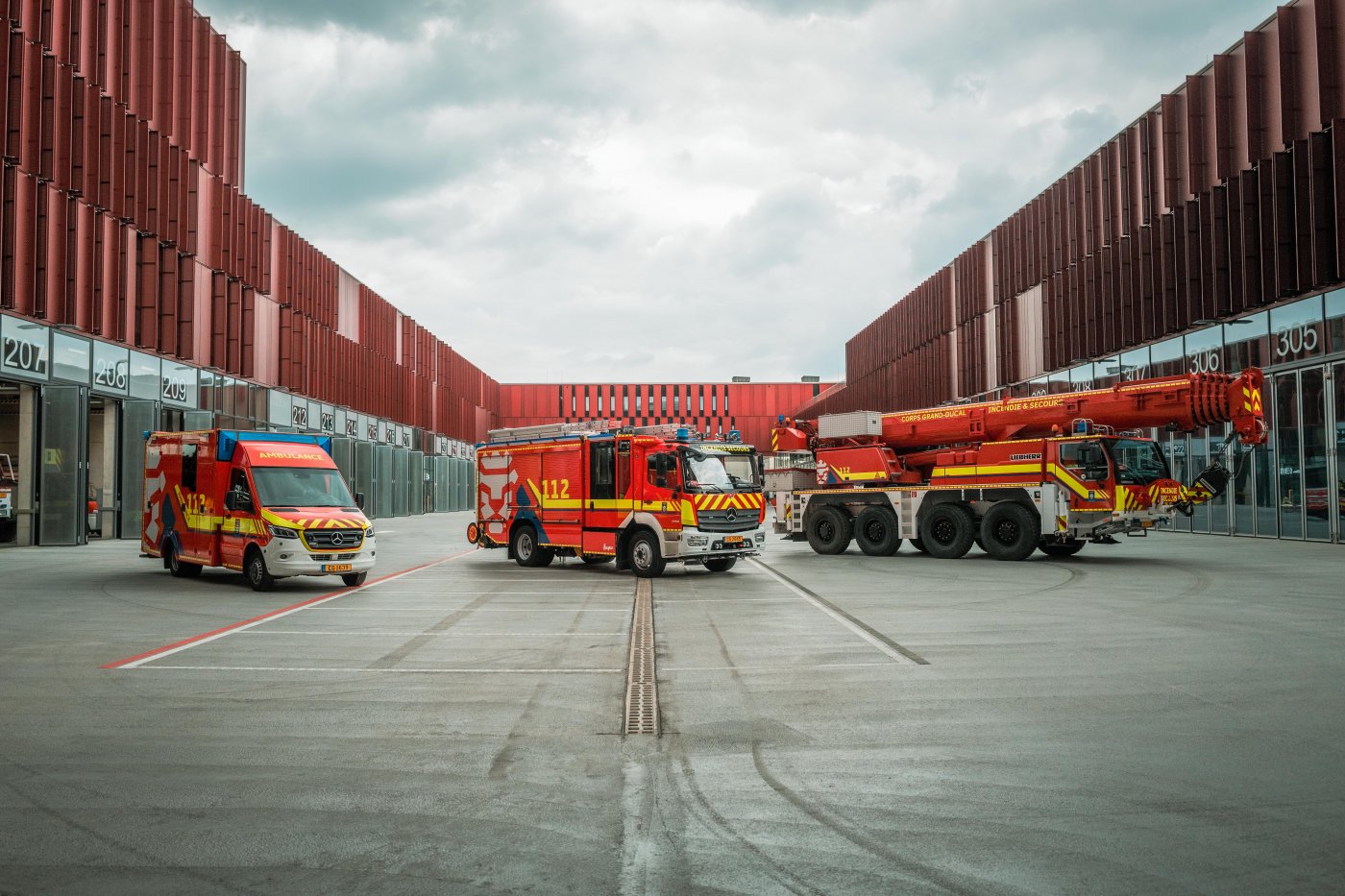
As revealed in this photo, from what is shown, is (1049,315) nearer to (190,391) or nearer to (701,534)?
(701,534)

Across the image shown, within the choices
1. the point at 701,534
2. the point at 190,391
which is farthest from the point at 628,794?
the point at 190,391

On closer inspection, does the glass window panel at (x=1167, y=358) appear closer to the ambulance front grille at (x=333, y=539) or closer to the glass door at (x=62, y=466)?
the ambulance front grille at (x=333, y=539)

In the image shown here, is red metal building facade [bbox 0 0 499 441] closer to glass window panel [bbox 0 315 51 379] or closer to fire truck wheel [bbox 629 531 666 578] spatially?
glass window panel [bbox 0 315 51 379]

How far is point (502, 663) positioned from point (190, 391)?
98.8 ft

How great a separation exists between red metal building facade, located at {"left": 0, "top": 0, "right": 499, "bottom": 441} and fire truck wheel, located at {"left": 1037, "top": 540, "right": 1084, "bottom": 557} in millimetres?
24684

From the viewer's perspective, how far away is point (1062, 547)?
955 inches

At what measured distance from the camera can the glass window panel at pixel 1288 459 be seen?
28.2 meters

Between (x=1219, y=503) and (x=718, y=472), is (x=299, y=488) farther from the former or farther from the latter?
(x=1219, y=503)

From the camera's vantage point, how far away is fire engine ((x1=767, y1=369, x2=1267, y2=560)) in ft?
69.6

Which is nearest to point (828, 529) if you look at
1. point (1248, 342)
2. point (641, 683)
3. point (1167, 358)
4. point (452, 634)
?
point (1248, 342)

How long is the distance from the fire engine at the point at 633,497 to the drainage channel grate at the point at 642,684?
5.63m

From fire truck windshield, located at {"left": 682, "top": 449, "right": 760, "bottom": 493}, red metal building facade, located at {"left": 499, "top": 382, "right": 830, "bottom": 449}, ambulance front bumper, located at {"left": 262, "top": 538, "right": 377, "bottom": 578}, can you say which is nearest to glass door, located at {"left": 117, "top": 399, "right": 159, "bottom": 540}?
ambulance front bumper, located at {"left": 262, "top": 538, "right": 377, "bottom": 578}

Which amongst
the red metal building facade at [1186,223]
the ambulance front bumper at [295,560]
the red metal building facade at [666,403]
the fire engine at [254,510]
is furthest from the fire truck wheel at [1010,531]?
the red metal building facade at [666,403]

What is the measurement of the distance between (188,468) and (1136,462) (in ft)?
58.2
